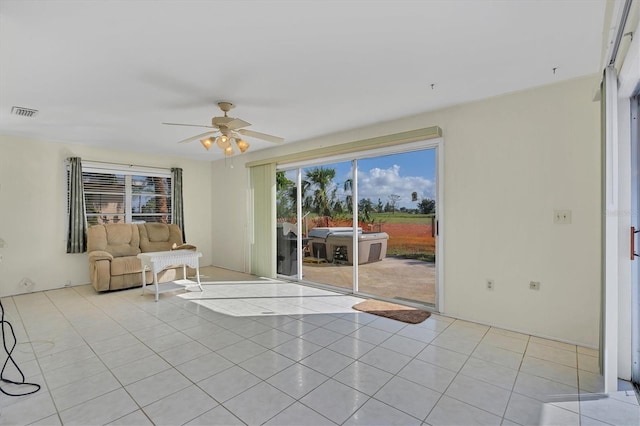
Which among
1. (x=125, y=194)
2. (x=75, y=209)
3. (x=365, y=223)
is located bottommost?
(x=365, y=223)

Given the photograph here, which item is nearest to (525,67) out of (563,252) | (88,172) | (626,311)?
(563,252)

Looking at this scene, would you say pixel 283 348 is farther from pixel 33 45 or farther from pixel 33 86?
pixel 33 86

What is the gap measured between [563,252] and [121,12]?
12.6 ft

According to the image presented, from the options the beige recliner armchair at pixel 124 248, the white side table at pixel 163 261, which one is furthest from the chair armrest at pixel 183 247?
the white side table at pixel 163 261

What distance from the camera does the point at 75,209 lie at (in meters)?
5.07

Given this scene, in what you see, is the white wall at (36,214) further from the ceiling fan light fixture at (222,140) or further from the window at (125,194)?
the ceiling fan light fixture at (222,140)

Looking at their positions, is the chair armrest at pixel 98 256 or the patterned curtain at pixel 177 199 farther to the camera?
the patterned curtain at pixel 177 199

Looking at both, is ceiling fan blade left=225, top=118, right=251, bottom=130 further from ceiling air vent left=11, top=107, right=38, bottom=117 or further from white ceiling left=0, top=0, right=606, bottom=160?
ceiling air vent left=11, top=107, right=38, bottom=117

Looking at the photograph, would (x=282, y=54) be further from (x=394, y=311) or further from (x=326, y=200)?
(x=394, y=311)

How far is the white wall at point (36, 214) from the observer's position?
4.59m

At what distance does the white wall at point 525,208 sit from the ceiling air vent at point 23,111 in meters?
4.34

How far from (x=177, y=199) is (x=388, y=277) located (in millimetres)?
4353

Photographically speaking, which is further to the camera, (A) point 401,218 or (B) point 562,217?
A: (A) point 401,218

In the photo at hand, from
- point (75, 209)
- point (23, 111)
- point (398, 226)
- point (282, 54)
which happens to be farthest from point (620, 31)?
point (75, 209)
